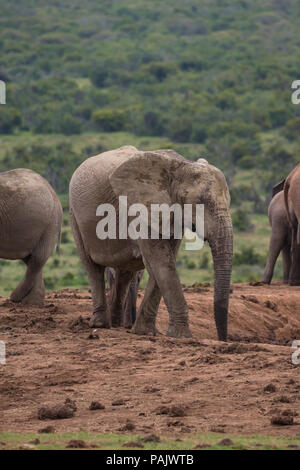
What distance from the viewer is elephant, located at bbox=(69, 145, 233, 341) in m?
7.52

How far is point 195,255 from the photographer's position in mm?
21078

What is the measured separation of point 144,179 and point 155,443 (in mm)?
3288

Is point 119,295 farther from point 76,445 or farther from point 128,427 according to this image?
point 76,445

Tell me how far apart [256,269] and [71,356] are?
40.0ft

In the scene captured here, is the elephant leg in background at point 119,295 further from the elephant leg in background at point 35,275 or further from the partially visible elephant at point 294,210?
the partially visible elephant at point 294,210

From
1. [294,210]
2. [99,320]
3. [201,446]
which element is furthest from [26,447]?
[294,210]

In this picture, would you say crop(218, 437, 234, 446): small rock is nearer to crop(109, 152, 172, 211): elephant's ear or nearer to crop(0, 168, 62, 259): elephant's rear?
crop(109, 152, 172, 211): elephant's ear

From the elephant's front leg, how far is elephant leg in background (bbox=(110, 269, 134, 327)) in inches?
41.2

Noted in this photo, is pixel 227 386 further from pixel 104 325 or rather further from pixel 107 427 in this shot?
pixel 104 325

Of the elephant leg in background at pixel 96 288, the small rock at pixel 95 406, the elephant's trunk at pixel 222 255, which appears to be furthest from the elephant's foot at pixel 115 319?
the small rock at pixel 95 406

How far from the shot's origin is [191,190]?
7668 millimetres

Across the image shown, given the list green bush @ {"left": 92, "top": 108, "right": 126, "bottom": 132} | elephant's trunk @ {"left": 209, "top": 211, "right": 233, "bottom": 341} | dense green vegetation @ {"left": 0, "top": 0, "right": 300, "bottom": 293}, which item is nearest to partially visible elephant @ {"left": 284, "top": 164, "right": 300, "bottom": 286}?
elephant's trunk @ {"left": 209, "top": 211, "right": 233, "bottom": 341}

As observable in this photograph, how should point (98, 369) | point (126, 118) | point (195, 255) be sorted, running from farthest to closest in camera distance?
point (126, 118) < point (195, 255) < point (98, 369)

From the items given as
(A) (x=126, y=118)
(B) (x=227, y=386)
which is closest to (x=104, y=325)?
(B) (x=227, y=386)
